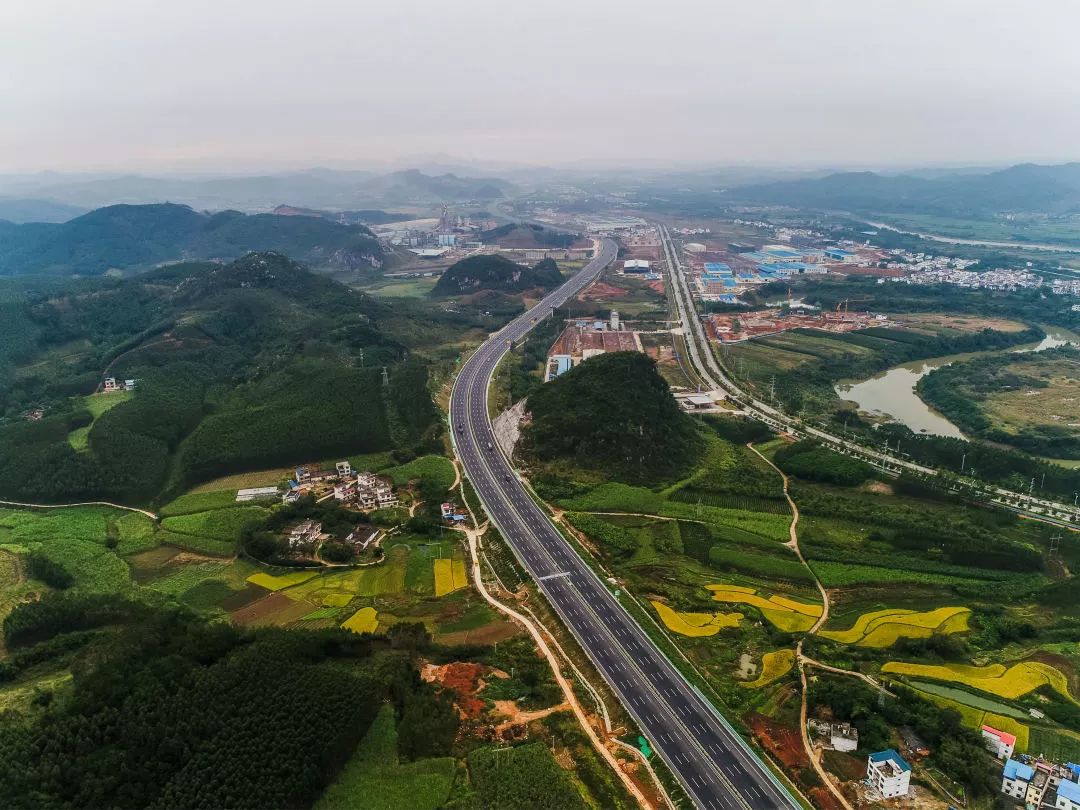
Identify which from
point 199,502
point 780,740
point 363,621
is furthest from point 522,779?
point 199,502

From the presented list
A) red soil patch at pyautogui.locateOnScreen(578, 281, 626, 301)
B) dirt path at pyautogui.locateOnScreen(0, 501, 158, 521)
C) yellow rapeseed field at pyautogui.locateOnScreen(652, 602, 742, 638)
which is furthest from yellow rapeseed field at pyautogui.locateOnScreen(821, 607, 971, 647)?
red soil patch at pyautogui.locateOnScreen(578, 281, 626, 301)

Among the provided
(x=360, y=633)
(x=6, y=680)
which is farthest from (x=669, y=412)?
(x=6, y=680)

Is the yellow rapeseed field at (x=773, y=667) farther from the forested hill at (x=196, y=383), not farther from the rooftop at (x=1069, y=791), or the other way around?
the forested hill at (x=196, y=383)

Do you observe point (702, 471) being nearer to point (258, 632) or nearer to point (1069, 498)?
point (1069, 498)

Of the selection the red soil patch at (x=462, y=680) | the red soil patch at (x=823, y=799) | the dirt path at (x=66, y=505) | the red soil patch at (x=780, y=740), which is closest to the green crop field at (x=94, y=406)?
A: the dirt path at (x=66, y=505)

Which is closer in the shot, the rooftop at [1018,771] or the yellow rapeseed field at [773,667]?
the rooftop at [1018,771]

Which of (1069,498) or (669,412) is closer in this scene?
(1069,498)
